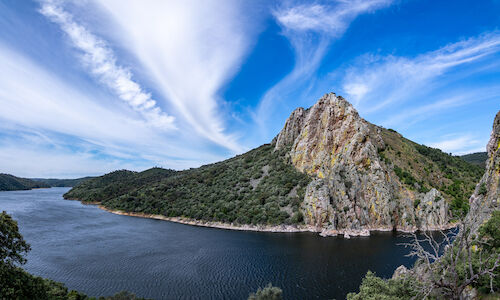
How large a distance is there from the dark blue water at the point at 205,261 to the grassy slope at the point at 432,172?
24262 mm

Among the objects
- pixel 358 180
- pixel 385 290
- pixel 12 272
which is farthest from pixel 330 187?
pixel 12 272

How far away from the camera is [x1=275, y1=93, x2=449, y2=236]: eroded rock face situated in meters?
53.9

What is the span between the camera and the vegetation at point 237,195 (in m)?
60.7

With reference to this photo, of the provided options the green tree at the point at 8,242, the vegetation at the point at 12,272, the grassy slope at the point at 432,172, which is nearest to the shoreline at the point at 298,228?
the grassy slope at the point at 432,172

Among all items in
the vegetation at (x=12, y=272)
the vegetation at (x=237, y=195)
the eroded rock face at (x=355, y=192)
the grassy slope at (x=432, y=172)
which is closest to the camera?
the vegetation at (x=12, y=272)

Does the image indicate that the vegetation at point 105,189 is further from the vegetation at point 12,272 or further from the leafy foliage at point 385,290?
the leafy foliage at point 385,290

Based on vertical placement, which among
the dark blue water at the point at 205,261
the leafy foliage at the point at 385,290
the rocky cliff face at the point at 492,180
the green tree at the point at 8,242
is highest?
the rocky cliff face at the point at 492,180

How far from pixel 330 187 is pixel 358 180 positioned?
25.6 feet

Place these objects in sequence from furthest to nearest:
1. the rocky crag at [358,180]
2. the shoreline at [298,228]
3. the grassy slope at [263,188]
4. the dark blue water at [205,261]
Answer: the grassy slope at [263,188], the rocky crag at [358,180], the shoreline at [298,228], the dark blue water at [205,261]

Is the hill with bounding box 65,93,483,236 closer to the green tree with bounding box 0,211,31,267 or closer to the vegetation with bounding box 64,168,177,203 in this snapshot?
the vegetation with bounding box 64,168,177,203

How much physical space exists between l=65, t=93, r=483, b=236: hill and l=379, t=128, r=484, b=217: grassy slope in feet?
0.97

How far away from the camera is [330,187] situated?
190 feet

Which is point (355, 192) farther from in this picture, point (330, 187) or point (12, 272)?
point (12, 272)

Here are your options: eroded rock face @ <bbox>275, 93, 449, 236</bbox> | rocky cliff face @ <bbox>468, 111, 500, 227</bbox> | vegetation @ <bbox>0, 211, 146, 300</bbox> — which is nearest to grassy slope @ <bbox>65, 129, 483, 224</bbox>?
eroded rock face @ <bbox>275, 93, 449, 236</bbox>
